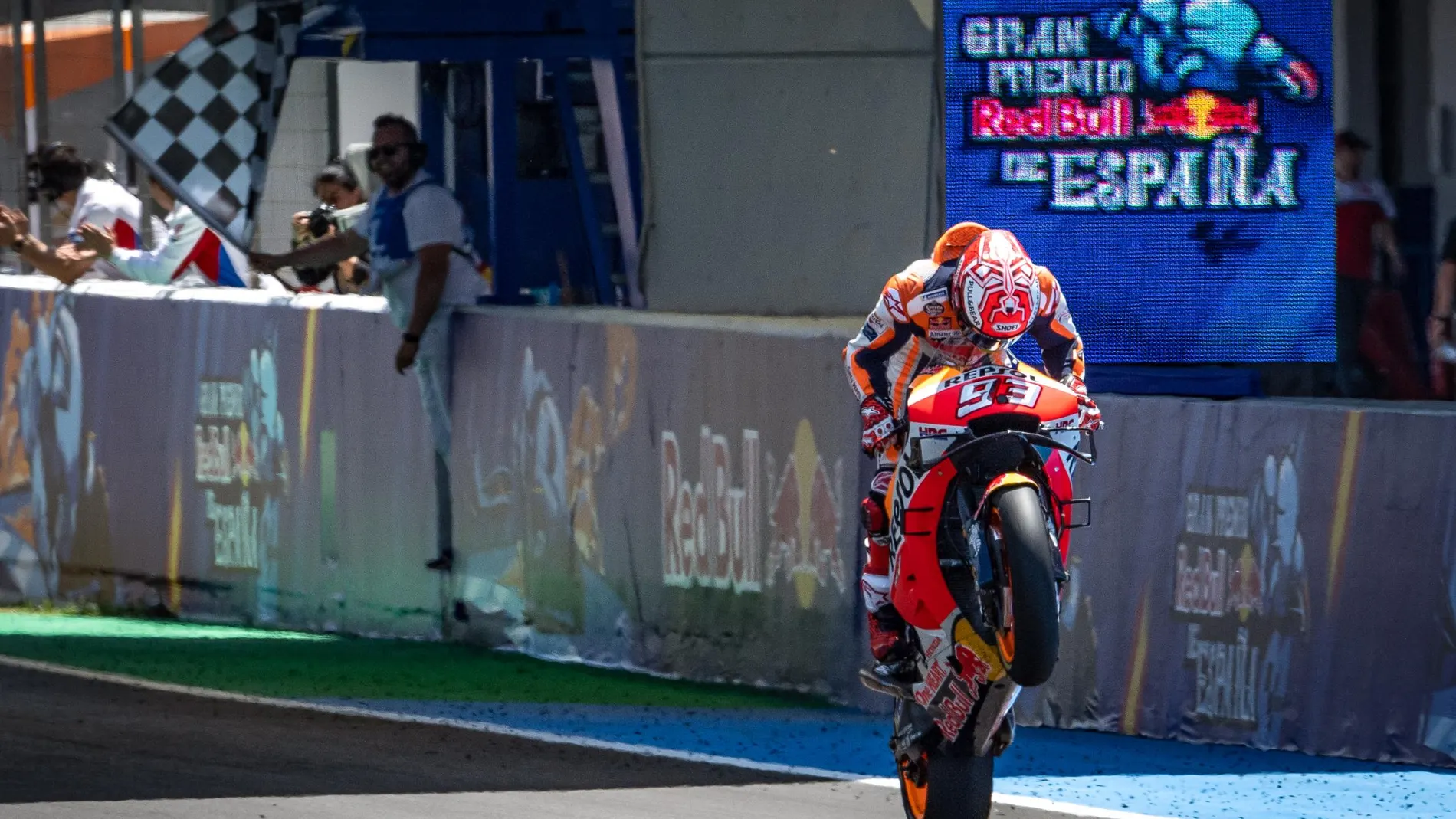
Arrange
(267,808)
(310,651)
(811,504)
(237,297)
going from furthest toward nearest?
(237,297)
(310,651)
(811,504)
(267,808)

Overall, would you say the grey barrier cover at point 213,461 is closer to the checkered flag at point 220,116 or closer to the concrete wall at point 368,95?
the checkered flag at point 220,116

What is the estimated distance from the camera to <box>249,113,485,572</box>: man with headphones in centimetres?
1129

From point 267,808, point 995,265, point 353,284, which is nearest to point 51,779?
point 267,808

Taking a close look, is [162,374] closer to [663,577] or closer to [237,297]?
[237,297]

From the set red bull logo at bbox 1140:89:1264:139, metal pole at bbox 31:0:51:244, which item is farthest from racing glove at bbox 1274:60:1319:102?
metal pole at bbox 31:0:51:244

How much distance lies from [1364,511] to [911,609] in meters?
2.24

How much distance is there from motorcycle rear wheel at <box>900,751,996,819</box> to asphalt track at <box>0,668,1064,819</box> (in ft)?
2.98

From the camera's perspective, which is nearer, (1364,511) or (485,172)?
(1364,511)

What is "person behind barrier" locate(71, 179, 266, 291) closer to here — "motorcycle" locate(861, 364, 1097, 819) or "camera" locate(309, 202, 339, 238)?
"camera" locate(309, 202, 339, 238)

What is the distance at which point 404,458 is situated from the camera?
1151 cm

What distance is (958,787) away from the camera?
6766mm

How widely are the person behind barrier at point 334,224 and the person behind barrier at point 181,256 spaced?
12.3 inches

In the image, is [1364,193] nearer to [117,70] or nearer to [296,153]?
[296,153]

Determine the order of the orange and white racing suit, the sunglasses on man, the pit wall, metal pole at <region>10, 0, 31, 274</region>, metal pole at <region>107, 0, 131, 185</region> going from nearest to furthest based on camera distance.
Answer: the orange and white racing suit < the pit wall < the sunglasses on man < metal pole at <region>10, 0, 31, 274</region> < metal pole at <region>107, 0, 131, 185</region>
